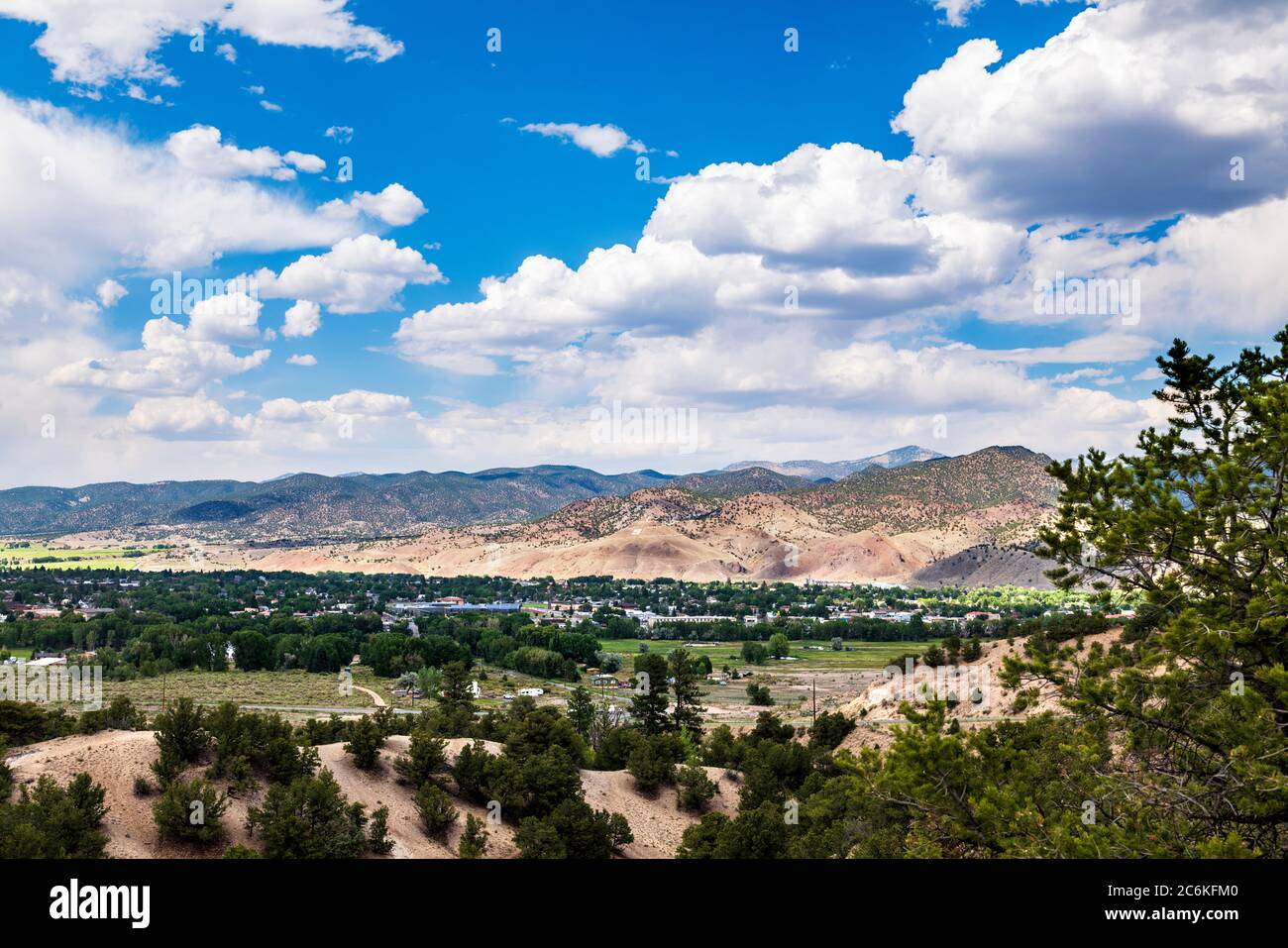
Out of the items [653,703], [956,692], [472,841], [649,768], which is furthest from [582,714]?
[956,692]

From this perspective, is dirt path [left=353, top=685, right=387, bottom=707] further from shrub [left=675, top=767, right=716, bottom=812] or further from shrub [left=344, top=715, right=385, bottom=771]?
shrub [left=675, top=767, right=716, bottom=812]

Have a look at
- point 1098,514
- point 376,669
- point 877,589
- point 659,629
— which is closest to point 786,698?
point 376,669

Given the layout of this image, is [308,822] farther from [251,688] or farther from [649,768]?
[251,688]

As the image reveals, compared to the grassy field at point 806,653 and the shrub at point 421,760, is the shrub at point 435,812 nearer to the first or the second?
the shrub at point 421,760

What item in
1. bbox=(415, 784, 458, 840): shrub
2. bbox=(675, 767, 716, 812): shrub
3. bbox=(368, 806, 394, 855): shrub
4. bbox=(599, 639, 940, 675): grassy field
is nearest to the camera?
bbox=(368, 806, 394, 855): shrub

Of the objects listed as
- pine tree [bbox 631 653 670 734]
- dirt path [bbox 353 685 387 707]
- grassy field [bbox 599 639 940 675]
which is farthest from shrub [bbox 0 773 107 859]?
grassy field [bbox 599 639 940 675]

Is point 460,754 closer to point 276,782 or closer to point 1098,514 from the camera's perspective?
point 276,782
